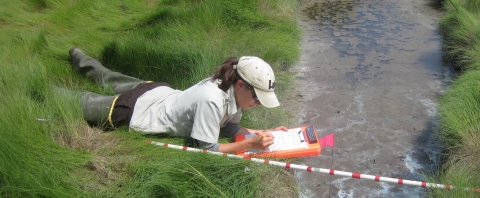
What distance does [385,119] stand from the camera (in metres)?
4.72

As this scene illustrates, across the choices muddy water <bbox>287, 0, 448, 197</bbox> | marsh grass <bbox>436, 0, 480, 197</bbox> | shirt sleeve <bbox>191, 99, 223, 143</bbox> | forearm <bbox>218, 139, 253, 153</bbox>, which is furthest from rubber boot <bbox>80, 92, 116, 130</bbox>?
marsh grass <bbox>436, 0, 480, 197</bbox>

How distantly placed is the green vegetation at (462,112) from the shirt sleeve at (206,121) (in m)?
1.51

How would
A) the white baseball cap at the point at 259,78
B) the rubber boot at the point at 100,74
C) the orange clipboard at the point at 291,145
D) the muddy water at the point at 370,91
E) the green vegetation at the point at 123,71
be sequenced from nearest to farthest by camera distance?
the green vegetation at the point at 123,71, the white baseball cap at the point at 259,78, the orange clipboard at the point at 291,145, the muddy water at the point at 370,91, the rubber boot at the point at 100,74

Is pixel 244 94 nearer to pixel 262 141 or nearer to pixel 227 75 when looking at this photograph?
pixel 227 75

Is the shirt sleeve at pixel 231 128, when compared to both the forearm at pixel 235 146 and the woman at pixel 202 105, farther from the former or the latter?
the forearm at pixel 235 146

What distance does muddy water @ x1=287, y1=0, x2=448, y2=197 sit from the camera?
13.1ft

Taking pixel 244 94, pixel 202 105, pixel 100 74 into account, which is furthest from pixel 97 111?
pixel 244 94

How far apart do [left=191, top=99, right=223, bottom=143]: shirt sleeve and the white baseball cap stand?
0.92ft

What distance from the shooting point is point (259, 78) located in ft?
10.9

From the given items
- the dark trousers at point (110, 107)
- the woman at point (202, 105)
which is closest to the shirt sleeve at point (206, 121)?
the woman at point (202, 105)

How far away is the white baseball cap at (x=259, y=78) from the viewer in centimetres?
334

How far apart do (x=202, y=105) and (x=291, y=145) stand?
84 centimetres

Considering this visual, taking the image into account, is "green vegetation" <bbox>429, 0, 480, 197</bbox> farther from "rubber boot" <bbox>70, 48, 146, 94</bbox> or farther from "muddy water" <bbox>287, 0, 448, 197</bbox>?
"rubber boot" <bbox>70, 48, 146, 94</bbox>

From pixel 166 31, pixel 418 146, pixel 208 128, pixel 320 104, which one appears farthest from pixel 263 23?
pixel 208 128
